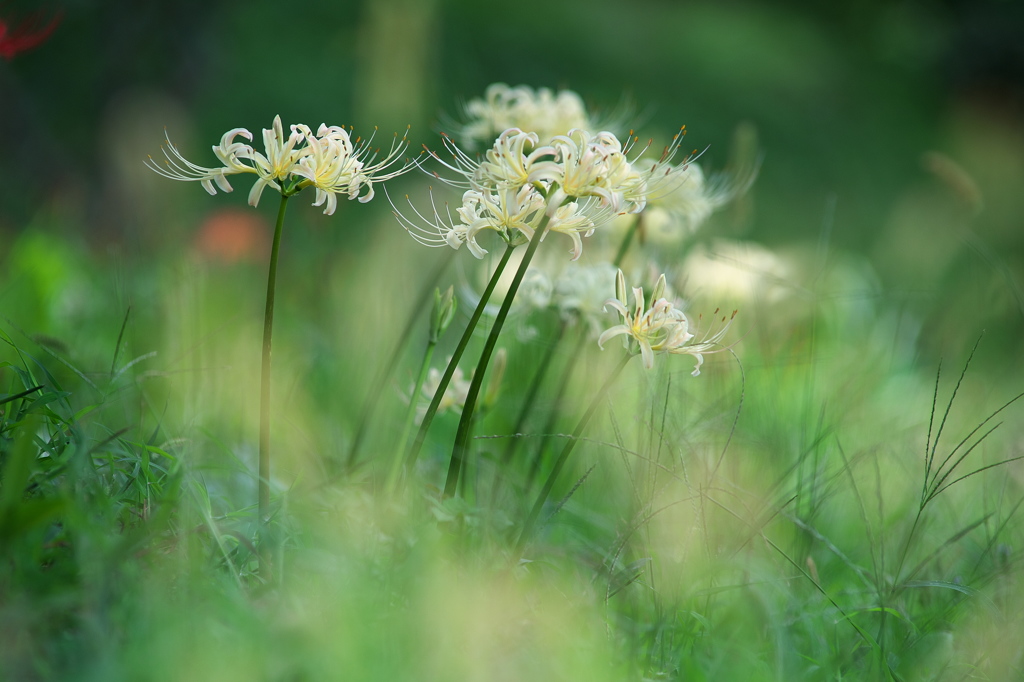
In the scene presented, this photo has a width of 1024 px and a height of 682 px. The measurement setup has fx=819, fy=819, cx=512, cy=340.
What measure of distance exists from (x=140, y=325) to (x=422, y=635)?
179 centimetres

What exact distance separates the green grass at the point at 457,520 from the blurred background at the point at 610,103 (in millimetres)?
422

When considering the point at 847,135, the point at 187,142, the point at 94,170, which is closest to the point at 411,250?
the point at 187,142

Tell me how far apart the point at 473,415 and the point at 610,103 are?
5.51 meters

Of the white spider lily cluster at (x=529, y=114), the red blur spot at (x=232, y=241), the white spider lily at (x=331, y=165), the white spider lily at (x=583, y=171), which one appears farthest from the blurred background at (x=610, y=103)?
the white spider lily at (x=583, y=171)

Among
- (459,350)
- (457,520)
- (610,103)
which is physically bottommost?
(457,520)

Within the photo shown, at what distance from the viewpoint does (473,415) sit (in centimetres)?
162

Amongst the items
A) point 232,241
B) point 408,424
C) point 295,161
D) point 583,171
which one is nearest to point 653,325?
point 583,171

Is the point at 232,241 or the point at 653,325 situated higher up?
the point at 653,325

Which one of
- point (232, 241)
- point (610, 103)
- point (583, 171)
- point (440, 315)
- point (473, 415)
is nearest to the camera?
point (583, 171)

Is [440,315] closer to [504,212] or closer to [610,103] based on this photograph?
[504,212]

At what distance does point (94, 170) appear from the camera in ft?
14.3

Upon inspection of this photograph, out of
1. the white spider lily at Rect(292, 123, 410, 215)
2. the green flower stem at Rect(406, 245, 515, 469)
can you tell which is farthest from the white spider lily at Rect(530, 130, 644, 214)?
the white spider lily at Rect(292, 123, 410, 215)

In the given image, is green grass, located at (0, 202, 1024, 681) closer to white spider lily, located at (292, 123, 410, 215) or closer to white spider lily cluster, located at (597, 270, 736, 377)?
white spider lily cluster, located at (597, 270, 736, 377)

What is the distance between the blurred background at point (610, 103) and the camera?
10.4 ft
